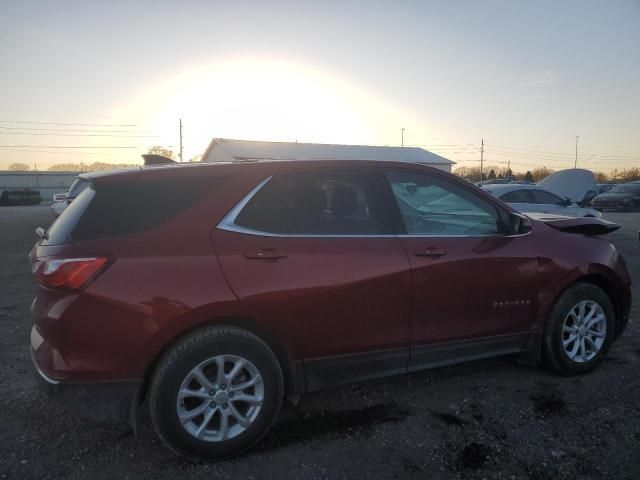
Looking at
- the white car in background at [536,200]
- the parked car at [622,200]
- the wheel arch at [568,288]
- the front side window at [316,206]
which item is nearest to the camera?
the front side window at [316,206]

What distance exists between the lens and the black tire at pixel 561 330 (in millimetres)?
3729

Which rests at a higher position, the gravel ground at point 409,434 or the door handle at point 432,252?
the door handle at point 432,252

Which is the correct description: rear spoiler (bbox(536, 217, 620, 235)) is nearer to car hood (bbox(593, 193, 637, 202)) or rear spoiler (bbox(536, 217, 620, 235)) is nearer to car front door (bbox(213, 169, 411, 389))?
car front door (bbox(213, 169, 411, 389))

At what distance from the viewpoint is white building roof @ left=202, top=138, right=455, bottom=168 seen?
26828 mm

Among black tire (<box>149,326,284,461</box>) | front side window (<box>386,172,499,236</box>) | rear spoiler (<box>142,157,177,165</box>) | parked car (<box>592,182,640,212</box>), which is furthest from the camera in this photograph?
parked car (<box>592,182,640,212</box>)

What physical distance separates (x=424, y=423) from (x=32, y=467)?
7.82 feet

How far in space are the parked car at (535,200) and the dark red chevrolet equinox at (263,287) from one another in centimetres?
784

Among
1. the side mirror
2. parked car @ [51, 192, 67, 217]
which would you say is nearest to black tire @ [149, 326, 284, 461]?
the side mirror

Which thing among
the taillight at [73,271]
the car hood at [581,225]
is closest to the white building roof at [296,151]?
the car hood at [581,225]

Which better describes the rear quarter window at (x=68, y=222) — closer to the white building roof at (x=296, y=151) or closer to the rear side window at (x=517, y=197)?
the rear side window at (x=517, y=197)

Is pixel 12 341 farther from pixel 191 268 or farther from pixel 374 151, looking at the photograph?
pixel 374 151

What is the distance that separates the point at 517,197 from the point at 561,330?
26.5 feet

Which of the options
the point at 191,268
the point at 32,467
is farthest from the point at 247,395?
the point at 32,467

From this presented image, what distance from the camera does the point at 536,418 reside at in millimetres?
3223
